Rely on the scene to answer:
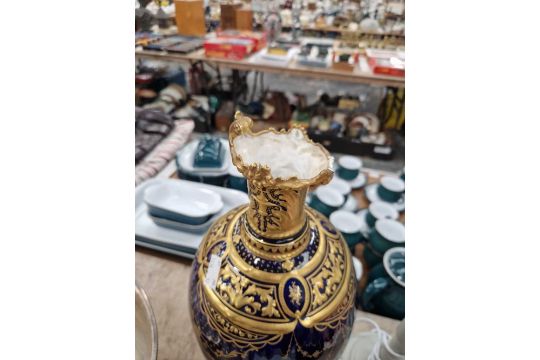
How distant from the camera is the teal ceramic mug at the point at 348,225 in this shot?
44.8 inches

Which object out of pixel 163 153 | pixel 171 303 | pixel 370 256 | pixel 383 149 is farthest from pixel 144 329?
pixel 383 149

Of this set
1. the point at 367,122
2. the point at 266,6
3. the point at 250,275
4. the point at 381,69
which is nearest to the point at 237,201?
the point at 250,275

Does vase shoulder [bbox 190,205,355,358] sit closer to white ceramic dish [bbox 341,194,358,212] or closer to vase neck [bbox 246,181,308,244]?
vase neck [bbox 246,181,308,244]

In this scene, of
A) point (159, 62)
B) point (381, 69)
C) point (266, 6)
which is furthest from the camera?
point (159, 62)

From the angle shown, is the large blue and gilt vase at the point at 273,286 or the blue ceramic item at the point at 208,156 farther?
the blue ceramic item at the point at 208,156

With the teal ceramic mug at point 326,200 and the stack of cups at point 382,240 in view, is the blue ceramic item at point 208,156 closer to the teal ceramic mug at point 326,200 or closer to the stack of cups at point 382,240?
the teal ceramic mug at point 326,200

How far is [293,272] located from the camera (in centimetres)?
53

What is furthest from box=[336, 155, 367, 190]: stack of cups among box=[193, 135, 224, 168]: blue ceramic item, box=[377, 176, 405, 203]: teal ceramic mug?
→ box=[193, 135, 224, 168]: blue ceramic item

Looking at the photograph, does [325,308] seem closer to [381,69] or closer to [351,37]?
[381,69]

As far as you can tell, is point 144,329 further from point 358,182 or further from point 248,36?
point 248,36

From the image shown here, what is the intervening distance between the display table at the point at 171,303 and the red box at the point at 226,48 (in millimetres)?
1471

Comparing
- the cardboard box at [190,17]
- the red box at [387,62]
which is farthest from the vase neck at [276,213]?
the red box at [387,62]

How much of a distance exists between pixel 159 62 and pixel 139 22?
102cm

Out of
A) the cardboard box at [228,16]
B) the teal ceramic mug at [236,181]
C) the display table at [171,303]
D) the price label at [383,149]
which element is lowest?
the display table at [171,303]
